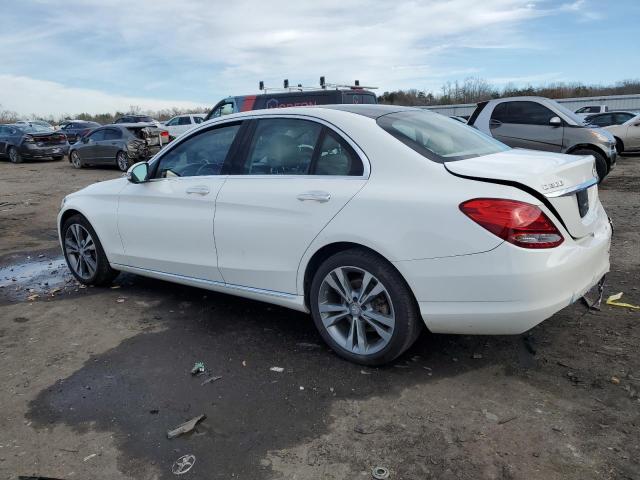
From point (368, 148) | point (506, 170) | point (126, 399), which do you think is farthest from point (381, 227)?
point (126, 399)

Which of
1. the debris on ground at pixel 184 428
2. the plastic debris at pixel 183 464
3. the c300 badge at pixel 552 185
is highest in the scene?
the c300 badge at pixel 552 185

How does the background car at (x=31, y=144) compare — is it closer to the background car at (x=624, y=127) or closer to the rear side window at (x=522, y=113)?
the rear side window at (x=522, y=113)

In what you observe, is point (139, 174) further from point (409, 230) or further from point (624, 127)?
point (624, 127)

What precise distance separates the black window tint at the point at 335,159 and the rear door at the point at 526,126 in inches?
335

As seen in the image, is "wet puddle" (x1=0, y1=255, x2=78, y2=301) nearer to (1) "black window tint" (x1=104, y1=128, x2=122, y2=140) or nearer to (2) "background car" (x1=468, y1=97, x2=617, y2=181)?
(2) "background car" (x1=468, y1=97, x2=617, y2=181)

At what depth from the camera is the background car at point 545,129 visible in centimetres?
1070

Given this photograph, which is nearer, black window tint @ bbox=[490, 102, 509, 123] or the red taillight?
the red taillight

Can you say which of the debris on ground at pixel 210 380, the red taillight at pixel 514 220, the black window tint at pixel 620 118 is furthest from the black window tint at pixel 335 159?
the black window tint at pixel 620 118

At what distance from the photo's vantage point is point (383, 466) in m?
2.59

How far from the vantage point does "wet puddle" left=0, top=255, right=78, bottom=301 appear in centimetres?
545

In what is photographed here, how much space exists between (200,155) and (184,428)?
7.75 feet

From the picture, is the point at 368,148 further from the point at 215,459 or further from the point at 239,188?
the point at 215,459

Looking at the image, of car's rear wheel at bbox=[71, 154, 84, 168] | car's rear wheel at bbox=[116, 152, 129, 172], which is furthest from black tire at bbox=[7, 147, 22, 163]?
car's rear wheel at bbox=[116, 152, 129, 172]

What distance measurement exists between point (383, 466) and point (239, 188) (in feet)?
7.40
